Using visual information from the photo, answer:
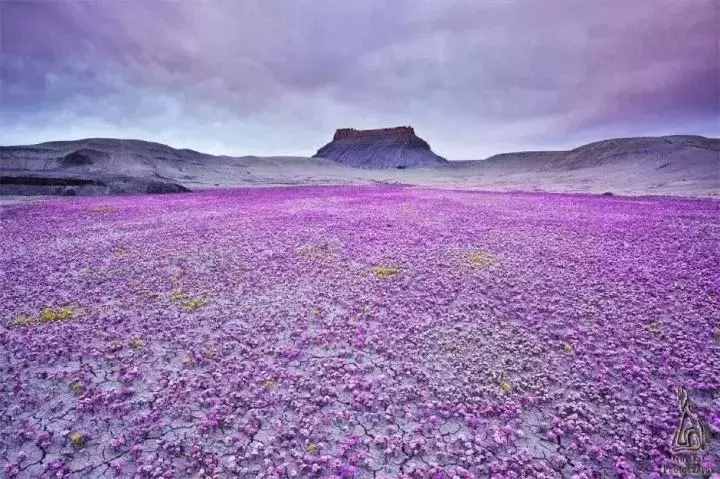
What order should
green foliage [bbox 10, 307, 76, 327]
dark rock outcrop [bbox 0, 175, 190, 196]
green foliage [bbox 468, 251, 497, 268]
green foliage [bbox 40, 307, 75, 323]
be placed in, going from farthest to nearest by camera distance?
dark rock outcrop [bbox 0, 175, 190, 196] → green foliage [bbox 468, 251, 497, 268] → green foliage [bbox 40, 307, 75, 323] → green foliage [bbox 10, 307, 76, 327]

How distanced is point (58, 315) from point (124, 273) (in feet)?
11.6

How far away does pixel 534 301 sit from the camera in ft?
33.1

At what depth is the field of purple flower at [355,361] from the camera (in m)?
5.07

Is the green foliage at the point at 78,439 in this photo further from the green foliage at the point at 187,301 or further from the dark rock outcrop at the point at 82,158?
the dark rock outcrop at the point at 82,158

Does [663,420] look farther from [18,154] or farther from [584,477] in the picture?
[18,154]

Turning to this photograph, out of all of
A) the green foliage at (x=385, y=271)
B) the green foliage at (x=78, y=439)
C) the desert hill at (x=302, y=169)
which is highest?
the desert hill at (x=302, y=169)

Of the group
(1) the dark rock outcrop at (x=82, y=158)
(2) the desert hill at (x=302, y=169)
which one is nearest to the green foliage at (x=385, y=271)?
(2) the desert hill at (x=302, y=169)

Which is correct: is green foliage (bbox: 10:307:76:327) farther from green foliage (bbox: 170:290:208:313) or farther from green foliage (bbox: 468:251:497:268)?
green foliage (bbox: 468:251:497:268)

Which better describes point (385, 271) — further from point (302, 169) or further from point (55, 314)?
point (302, 169)

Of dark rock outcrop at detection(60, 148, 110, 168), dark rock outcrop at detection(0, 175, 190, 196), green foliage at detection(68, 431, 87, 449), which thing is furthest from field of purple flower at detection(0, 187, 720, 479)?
dark rock outcrop at detection(60, 148, 110, 168)

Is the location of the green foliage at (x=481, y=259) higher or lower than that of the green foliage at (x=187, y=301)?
higher

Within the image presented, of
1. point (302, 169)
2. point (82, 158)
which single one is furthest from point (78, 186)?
point (302, 169)

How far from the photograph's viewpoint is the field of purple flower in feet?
16.6

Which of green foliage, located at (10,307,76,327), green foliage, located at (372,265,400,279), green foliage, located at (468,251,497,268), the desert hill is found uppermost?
the desert hill
